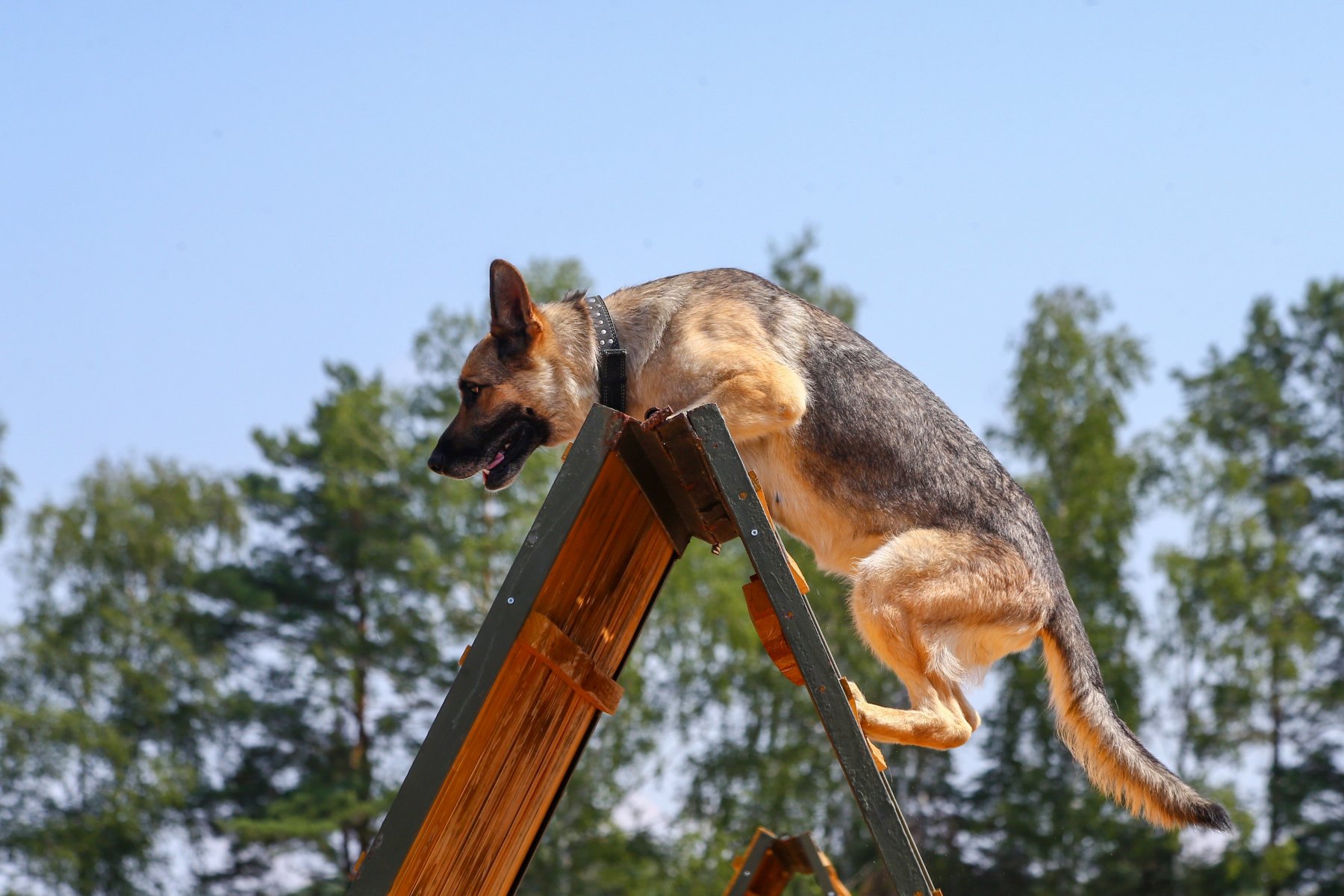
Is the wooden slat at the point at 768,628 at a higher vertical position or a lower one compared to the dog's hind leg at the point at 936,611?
lower

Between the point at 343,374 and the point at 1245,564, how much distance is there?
22242mm

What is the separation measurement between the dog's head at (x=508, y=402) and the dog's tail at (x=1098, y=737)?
2.27 metres

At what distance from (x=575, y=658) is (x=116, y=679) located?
30.1m

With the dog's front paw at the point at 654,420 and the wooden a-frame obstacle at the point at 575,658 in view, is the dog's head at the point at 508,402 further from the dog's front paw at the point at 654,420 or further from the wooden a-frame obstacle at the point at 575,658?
the dog's front paw at the point at 654,420

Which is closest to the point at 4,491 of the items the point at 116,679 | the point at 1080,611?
the point at 116,679

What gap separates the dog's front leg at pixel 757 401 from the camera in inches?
187

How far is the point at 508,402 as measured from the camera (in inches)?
212

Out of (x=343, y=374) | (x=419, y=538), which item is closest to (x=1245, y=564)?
(x=419, y=538)

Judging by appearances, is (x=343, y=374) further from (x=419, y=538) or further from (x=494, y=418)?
(x=494, y=418)

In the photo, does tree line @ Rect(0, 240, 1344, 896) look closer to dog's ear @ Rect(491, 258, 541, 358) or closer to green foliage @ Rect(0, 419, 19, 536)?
green foliage @ Rect(0, 419, 19, 536)

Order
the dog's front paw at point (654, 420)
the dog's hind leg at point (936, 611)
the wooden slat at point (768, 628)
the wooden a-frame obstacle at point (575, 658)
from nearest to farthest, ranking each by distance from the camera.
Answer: the wooden a-frame obstacle at point (575, 658) → the dog's front paw at point (654, 420) → the wooden slat at point (768, 628) → the dog's hind leg at point (936, 611)

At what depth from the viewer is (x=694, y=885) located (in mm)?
25359

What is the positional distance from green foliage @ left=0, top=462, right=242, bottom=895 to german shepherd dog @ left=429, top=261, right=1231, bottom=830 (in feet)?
87.0

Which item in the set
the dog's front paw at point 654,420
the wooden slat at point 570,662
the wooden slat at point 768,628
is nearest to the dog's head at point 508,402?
the wooden slat at point 570,662
